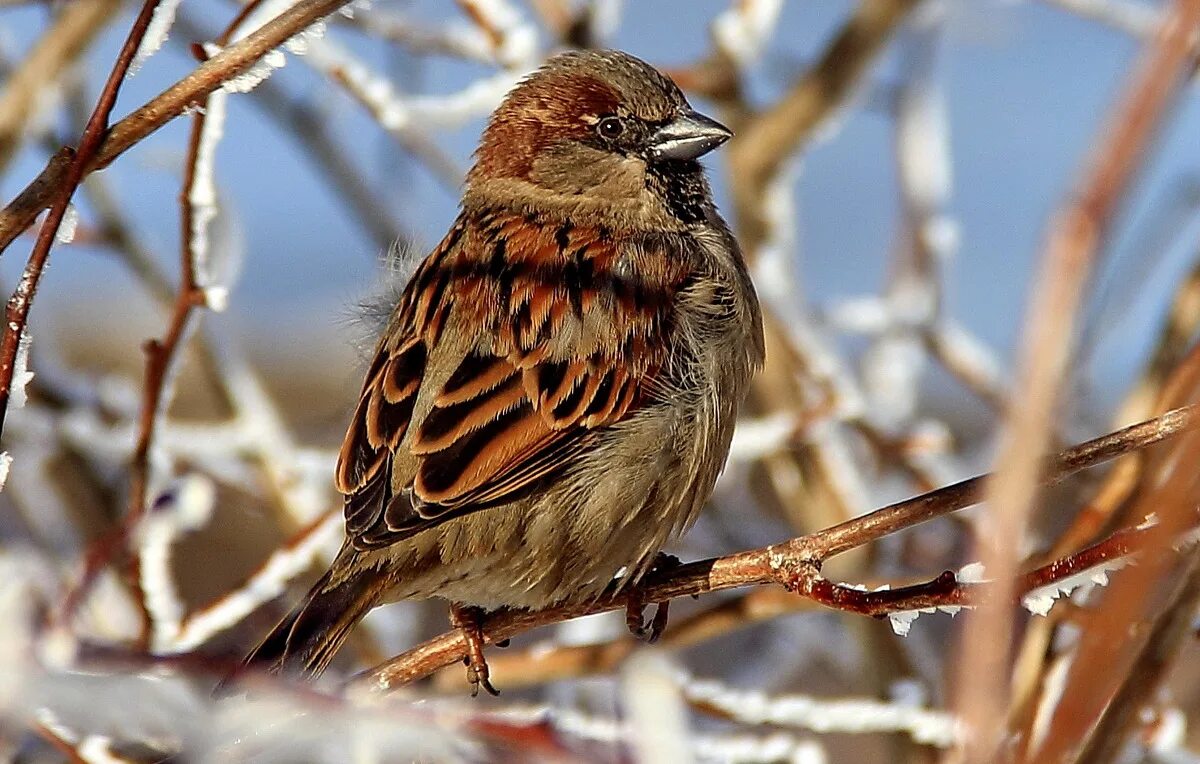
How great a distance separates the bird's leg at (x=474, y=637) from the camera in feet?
8.86

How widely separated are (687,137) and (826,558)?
147 cm

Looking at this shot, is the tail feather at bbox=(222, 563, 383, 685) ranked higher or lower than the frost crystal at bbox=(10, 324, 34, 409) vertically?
higher

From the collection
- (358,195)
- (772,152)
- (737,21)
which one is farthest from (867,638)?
(358,195)

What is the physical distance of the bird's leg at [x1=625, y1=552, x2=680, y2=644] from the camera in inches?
104

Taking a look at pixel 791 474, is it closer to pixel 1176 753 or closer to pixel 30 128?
pixel 1176 753

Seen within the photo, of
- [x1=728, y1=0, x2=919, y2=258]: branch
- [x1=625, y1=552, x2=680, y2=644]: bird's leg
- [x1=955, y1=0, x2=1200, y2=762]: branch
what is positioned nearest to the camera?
[x1=955, y1=0, x2=1200, y2=762]: branch

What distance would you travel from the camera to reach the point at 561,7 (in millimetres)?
3564

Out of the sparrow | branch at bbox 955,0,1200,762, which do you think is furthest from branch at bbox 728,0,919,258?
branch at bbox 955,0,1200,762

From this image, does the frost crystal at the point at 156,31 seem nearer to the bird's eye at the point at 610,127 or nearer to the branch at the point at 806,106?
the bird's eye at the point at 610,127

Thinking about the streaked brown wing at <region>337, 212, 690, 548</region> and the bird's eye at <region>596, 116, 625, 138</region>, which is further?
the bird's eye at <region>596, 116, 625, 138</region>

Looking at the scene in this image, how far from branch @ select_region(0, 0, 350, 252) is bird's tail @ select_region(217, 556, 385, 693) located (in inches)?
35.3

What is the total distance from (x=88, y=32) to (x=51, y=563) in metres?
1.17

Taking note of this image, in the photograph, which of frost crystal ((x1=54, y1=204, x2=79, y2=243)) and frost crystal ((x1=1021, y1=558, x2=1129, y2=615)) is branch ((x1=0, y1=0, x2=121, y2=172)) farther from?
frost crystal ((x1=1021, y1=558, x2=1129, y2=615))

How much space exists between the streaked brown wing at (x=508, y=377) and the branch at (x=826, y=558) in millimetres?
254
